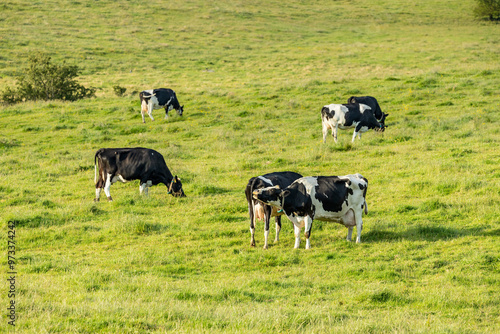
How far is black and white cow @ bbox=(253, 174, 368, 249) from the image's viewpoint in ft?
35.3

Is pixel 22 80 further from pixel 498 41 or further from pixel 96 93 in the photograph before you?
pixel 498 41

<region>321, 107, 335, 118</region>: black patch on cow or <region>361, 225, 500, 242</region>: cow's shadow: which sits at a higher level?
<region>321, 107, 335, 118</region>: black patch on cow

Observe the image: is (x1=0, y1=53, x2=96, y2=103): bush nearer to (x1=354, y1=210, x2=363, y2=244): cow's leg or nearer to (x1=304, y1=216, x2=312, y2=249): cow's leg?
(x1=304, y1=216, x2=312, y2=249): cow's leg

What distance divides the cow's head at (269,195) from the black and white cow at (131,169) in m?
4.97

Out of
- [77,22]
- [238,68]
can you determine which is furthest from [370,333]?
[77,22]

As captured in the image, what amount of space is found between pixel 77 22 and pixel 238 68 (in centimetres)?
2887

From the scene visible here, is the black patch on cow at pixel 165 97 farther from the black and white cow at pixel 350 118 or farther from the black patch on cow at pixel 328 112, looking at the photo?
the black and white cow at pixel 350 118

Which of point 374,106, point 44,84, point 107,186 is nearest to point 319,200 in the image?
point 107,186

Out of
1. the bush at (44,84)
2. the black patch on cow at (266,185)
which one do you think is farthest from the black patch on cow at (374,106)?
the bush at (44,84)

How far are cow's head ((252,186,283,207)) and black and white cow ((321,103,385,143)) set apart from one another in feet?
37.8

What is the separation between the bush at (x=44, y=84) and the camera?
3369cm

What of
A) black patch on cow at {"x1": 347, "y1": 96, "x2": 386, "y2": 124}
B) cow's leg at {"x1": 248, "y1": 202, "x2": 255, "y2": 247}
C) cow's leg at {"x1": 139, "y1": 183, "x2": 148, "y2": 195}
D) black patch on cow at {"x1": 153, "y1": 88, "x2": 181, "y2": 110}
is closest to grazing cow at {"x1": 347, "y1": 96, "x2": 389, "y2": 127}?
black patch on cow at {"x1": 347, "y1": 96, "x2": 386, "y2": 124}

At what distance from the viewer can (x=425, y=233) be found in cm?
1119

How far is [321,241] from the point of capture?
11242 mm
